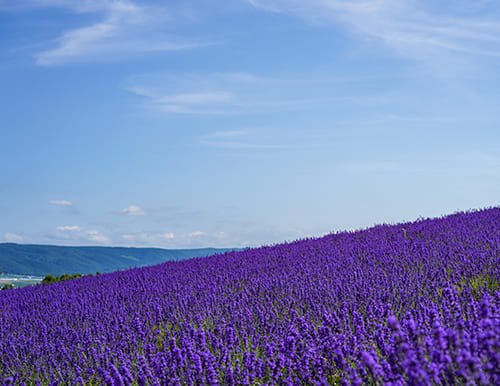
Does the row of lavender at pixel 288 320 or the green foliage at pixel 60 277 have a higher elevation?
the row of lavender at pixel 288 320

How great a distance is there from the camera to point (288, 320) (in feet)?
13.7

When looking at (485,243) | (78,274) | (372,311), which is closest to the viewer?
(372,311)

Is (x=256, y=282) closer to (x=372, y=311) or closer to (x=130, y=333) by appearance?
(x=130, y=333)

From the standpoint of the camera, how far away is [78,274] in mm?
12359

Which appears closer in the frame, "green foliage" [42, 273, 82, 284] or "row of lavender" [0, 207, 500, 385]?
"row of lavender" [0, 207, 500, 385]

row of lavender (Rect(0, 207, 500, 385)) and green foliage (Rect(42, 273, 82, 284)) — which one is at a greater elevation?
row of lavender (Rect(0, 207, 500, 385))

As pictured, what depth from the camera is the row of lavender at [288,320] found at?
83.5 inches

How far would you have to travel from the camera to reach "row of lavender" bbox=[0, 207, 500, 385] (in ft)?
6.96

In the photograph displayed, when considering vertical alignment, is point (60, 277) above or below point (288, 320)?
below

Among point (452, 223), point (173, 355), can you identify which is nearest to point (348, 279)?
point (173, 355)

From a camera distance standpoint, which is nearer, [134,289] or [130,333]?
[130,333]

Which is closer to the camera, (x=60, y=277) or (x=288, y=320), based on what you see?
(x=288, y=320)

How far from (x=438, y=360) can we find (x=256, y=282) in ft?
13.0

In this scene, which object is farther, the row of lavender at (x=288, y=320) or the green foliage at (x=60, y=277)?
the green foliage at (x=60, y=277)
